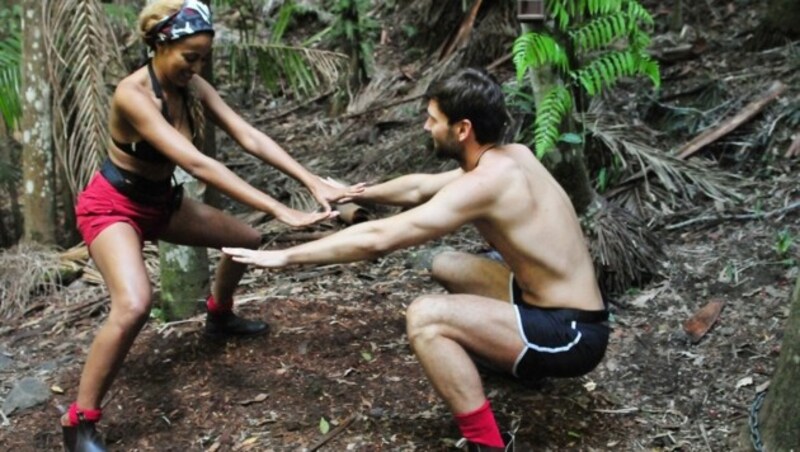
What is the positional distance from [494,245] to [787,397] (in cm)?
133

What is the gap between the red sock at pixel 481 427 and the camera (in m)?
3.39

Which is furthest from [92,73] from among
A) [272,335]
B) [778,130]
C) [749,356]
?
[778,130]

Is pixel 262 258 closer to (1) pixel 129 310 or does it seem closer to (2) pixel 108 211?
(1) pixel 129 310

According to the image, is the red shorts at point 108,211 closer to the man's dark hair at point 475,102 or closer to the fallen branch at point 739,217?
the man's dark hair at point 475,102

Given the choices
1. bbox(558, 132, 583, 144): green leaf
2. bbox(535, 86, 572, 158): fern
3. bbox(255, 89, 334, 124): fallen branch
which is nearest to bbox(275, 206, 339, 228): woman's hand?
bbox(535, 86, 572, 158): fern

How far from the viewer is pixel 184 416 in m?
4.10

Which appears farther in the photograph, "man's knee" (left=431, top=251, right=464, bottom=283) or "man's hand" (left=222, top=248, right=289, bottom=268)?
"man's knee" (left=431, top=251, right=464, bottom=283)

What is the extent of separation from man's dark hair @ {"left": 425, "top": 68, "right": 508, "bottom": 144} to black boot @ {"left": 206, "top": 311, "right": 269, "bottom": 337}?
1793 mm

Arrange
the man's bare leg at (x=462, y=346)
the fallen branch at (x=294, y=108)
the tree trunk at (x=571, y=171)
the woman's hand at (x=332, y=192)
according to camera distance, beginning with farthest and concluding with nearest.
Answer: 1. the fallen branch at (x=294, y=108)
2. the tree trunk at (x=571, y=171)
3. the woman's hand at (x=332, y=192)
4. the man's bare leg at (x=462, y=346)

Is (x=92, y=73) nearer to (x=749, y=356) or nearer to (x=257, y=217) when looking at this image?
(x=257, y=217)

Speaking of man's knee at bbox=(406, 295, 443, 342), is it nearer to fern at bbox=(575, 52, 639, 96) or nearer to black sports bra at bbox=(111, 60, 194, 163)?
black sports bra at bbox=(111, 60, 194, 163)

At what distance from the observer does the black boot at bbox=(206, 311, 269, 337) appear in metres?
4.55

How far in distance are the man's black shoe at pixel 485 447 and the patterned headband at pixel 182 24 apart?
7.11 ft

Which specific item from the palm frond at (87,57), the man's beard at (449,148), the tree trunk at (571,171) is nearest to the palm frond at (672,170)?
the tree trunk at (571,171)
